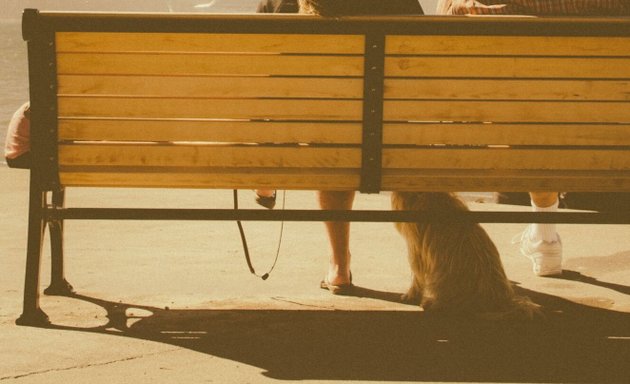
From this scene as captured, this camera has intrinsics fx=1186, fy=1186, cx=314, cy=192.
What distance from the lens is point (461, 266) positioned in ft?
16.0

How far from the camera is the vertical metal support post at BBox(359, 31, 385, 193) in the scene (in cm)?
435

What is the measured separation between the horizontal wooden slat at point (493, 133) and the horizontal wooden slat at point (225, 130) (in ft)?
0.59

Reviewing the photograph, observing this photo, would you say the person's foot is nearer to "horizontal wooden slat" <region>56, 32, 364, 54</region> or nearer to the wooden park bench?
the wooden park bench

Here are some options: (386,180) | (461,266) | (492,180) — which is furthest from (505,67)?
(461,266)

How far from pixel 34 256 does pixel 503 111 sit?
1883 millimetres

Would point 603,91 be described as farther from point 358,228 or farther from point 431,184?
point 358,228

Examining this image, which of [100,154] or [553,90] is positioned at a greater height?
[553,90]

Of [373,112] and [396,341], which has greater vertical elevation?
[373,112]

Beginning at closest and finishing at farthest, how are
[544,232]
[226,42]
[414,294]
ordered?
[226,42]
[414,294]
[544,232]

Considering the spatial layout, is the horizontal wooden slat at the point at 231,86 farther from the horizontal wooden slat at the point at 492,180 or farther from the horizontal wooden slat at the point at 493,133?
the horizontal wooden slat at the point at 492,180

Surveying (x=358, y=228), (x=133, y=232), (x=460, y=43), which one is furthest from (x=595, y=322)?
(x=133, y=232)

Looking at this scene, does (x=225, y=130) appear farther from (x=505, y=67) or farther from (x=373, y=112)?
(x=505, y=67)

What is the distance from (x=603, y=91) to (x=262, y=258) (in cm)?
241

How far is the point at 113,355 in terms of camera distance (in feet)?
14.0
